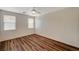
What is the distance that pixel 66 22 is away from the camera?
2705 mm

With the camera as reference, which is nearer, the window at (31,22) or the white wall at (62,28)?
the window at (31,22)

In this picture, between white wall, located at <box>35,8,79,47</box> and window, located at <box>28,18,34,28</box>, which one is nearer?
window, located at <box>28,18,34,28</box>

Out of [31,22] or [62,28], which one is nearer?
[31,22]

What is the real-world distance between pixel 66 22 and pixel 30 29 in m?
1.49

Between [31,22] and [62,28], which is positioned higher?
[31,22]
